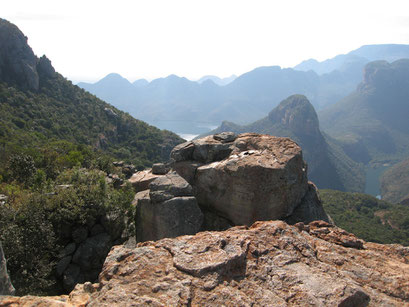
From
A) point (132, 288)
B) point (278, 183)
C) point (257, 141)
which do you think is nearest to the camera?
point (132, 288)

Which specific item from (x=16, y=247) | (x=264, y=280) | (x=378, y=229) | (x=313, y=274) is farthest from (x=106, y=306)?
(x=378, y=229)

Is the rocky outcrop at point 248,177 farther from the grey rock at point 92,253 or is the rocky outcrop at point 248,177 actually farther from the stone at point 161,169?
the grey rock at point 92,253

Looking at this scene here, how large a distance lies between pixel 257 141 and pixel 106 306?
1193cm

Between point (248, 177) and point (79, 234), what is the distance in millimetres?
8365

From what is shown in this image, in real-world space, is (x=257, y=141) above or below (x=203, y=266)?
above

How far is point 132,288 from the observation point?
5.24 metres

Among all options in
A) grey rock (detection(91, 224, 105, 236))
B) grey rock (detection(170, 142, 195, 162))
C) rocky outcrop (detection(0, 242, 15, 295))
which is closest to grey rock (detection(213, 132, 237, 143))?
grey rock (detection(170, 142, 195, 162))

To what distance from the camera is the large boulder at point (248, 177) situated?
12688 millimetres

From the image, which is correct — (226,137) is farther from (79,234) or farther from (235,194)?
(79,234)

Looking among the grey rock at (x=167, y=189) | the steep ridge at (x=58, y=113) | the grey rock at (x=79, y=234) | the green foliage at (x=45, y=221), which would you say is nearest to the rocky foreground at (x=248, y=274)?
the grey rock at (x=167, y=189)

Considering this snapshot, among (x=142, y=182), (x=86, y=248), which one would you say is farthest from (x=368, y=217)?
(x=86, y=248)

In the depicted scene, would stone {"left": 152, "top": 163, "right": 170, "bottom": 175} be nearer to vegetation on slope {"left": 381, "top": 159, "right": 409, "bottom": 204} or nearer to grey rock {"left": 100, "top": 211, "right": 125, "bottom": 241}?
grey rock {"left": 100, "top": 211, "right": 125, "bottom": 241}

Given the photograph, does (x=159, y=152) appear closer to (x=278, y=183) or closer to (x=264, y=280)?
(x=278, y=183)

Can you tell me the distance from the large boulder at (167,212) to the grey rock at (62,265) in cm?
314
